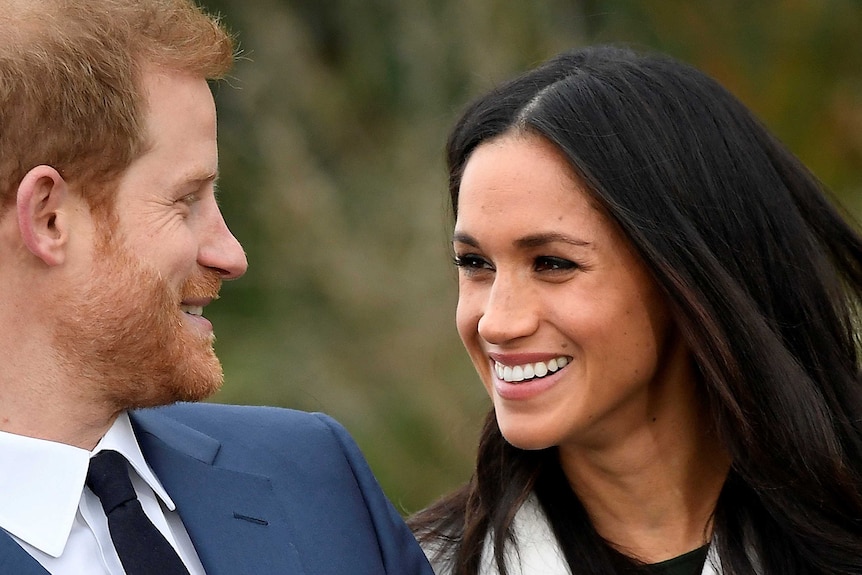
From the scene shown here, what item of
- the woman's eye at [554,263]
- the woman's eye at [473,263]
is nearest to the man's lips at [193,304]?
the woman's eye at [473,263]

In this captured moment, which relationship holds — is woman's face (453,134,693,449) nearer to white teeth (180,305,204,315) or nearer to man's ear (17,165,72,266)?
white teeth (180,305,204,315)

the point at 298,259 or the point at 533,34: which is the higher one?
the point at 533,34

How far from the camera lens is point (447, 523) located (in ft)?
10.8

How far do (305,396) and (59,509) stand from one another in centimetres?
435

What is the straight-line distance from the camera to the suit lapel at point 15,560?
8.05ft

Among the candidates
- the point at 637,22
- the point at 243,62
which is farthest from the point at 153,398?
the point at 243,62

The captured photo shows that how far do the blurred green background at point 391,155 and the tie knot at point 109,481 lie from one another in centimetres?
312

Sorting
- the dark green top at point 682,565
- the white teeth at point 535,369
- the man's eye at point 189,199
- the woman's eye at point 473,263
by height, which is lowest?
the dark green top at point 682,565

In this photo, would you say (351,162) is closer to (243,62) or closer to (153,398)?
(243,62)

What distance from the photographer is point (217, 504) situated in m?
2.81

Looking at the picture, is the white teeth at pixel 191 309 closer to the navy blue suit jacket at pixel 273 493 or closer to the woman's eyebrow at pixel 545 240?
the navy blue suit jacket at pixel 273 493

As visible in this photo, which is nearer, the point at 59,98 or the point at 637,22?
the point at 59,98

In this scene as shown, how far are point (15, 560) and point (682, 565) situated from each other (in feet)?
4.89

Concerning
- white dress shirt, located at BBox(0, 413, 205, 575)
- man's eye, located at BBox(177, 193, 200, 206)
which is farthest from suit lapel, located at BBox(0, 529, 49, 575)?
man's eye, located at BBox(177, 193, 200, 206)
